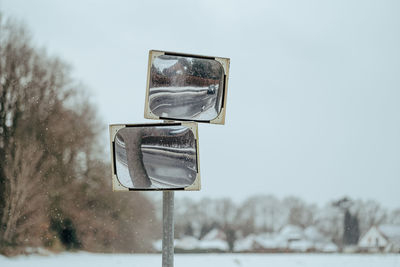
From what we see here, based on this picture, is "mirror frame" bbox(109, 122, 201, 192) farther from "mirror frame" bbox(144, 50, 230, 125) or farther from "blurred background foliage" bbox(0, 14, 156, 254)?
"blurred background foliage" bbox(0, 14, 156, 254)

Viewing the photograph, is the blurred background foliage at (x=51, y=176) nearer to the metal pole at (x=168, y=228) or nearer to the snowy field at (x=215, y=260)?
the snowy field at (x=215, y=260)

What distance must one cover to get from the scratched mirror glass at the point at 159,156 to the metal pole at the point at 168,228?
8 cm

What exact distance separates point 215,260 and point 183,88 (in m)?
3.51

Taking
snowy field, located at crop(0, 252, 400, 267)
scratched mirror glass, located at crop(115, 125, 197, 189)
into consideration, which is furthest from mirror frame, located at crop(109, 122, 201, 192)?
snowy field, located at crop(0, 252, 400, 267)

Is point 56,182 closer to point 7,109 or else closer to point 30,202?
point 30,202

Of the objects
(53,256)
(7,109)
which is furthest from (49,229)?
(7,109)

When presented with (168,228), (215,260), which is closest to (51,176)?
(215,260)

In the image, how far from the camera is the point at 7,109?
22.2 feet

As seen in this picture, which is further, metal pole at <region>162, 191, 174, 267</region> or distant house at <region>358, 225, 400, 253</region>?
distant house at <region>358, 225, 400, 253</region>

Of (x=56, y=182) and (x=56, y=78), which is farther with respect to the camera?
(x=56, y=78)

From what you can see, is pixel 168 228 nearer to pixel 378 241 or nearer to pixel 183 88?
pixel 183 88

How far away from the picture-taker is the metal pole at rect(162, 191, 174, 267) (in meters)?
1.36

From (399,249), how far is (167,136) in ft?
16.7

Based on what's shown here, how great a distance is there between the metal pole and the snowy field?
114 inches
